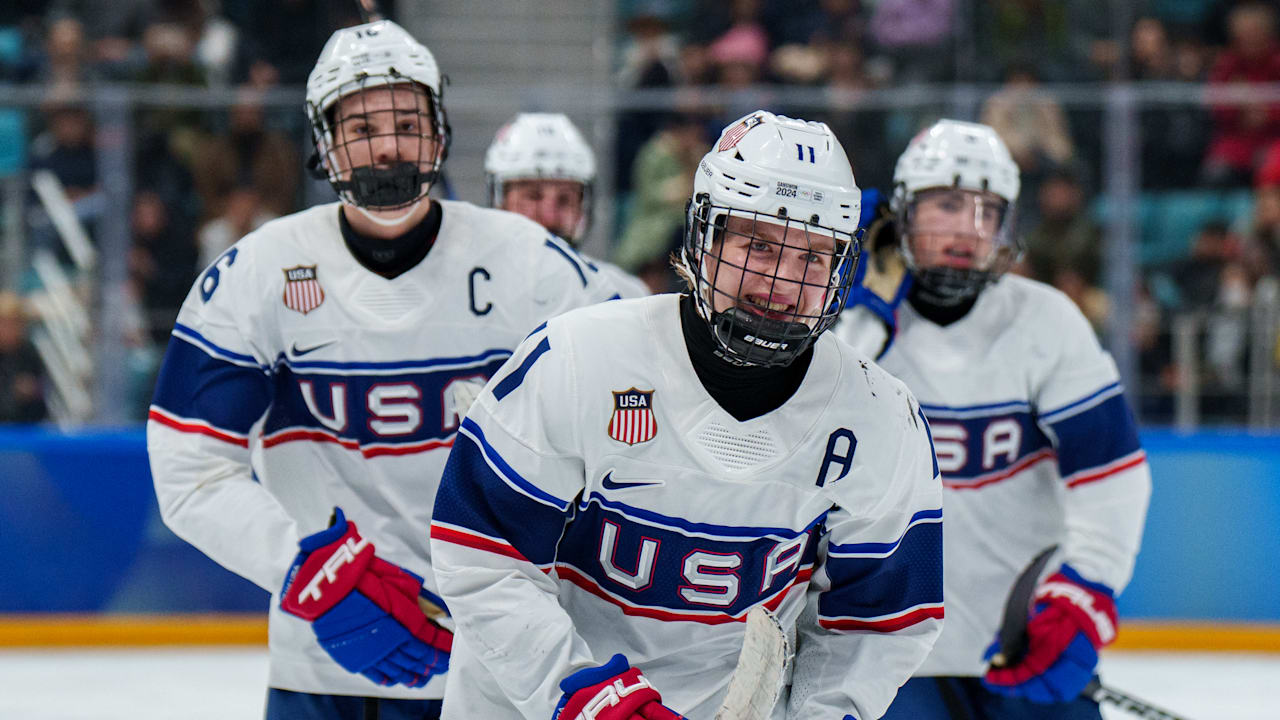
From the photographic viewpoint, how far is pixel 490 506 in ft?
5.94

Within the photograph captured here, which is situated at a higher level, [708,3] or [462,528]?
[708,3]

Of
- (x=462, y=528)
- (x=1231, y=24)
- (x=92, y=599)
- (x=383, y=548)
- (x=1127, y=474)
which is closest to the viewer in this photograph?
(x=462, y=528)

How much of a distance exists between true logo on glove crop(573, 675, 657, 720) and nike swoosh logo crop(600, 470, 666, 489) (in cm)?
24

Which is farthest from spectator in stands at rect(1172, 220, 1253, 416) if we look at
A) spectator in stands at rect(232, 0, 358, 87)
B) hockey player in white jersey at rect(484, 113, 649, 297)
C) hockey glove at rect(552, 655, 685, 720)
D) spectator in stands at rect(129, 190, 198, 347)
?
hockey glove at rect(552, 655, 685, 720)

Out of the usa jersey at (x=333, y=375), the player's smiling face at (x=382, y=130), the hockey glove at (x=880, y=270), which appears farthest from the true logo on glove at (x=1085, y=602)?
the player's smiling face at (x=382, y=130)

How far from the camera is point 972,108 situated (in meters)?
5.64

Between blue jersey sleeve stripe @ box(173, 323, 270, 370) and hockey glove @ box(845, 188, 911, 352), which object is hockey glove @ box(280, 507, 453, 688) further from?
hockey glove @ box(845, 188, 911, 352)

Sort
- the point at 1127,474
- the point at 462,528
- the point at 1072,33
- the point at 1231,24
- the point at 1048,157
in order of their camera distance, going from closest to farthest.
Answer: the point at 462,528 < the point at 1127,474 < the point at 1048,157 < the point at 1072,33 < the point at 1231,24

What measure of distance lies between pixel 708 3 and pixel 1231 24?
2.40m

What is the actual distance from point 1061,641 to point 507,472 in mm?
1269

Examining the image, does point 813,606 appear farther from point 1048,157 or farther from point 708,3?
point 708,3

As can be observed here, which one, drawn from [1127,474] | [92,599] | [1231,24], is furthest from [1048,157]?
[92,599]

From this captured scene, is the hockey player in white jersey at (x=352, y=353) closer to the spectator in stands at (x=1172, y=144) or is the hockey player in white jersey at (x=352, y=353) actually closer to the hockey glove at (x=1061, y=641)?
the hockey glove at (x=1061, y=641)

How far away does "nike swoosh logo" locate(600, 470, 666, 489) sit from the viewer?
1.84 meters
